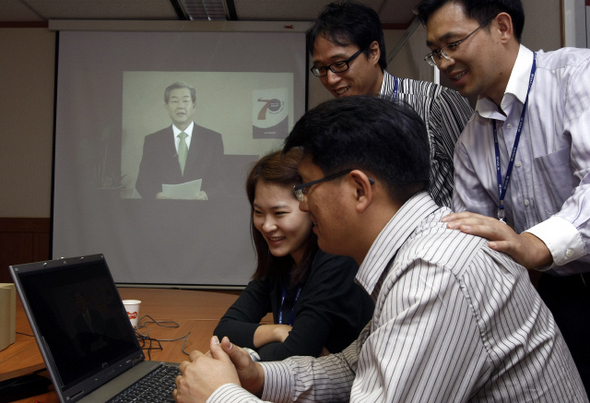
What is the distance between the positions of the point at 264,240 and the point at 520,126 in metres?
0.94

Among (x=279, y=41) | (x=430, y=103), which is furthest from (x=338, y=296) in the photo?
(x=279, y=41)

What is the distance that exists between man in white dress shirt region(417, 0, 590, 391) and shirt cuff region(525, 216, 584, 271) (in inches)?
4.0

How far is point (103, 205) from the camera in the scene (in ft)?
15.8

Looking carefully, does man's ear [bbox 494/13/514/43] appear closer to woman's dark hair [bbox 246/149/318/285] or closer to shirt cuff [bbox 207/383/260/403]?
woman's dark hair [bbox 246/149/318/285]

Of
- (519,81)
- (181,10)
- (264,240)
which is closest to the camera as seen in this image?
(519,81)

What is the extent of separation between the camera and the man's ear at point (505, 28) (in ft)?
4.89

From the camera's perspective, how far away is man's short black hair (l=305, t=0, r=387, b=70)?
2.00 m

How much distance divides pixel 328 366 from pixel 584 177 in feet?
2.63

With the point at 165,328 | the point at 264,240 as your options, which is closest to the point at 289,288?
the point at 264,240

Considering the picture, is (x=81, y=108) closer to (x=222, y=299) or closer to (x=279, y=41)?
(x=279, y=41)

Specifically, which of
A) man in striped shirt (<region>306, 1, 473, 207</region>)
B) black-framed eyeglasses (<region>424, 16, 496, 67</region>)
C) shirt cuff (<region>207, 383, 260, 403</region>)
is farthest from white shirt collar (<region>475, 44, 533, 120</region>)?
shirt cuff (<region>207, 383, 260, 403</region>)

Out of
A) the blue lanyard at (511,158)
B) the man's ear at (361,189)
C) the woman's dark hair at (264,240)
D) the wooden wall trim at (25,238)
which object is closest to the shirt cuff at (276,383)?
the man's ear at (361,189)

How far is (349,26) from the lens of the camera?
2.00m

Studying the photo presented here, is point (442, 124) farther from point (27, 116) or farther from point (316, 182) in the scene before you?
point (27, 116)
